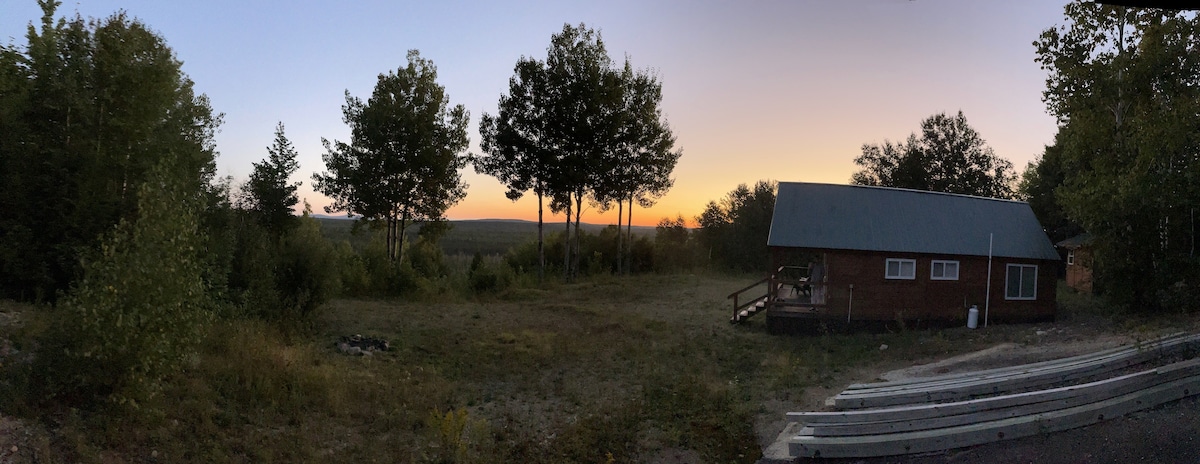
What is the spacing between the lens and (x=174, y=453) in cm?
731

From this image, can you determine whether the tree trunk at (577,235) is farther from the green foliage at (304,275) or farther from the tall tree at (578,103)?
the green foliage at (304,275)

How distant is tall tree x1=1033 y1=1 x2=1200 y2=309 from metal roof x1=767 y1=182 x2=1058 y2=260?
1.63 meters

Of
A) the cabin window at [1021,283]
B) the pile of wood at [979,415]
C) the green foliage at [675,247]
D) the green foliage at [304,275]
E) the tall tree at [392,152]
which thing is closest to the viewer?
the pile of wood at [979,415]

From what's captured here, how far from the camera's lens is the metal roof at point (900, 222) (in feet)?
61.4

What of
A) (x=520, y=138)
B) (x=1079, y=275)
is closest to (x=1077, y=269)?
(x=1079, y=275)

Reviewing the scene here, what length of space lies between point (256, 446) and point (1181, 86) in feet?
79.4

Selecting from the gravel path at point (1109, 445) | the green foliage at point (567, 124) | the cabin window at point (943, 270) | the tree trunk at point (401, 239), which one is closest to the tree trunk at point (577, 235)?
the green foliage at point (567, 124)

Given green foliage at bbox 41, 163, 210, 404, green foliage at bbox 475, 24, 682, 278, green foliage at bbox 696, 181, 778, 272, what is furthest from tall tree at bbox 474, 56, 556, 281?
green foliage at bbox 41, 163, 210, 404

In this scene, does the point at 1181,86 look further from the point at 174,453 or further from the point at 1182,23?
the point at 174,453

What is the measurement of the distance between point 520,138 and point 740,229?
18.5 meters

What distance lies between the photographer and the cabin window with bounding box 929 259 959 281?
1867 centimetres

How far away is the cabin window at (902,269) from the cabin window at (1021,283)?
126 inches

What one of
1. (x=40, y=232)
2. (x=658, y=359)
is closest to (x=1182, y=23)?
(x=658, y=359)

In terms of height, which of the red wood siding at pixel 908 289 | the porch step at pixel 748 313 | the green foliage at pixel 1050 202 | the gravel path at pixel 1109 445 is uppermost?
the green foliage at pixel 1050 202
